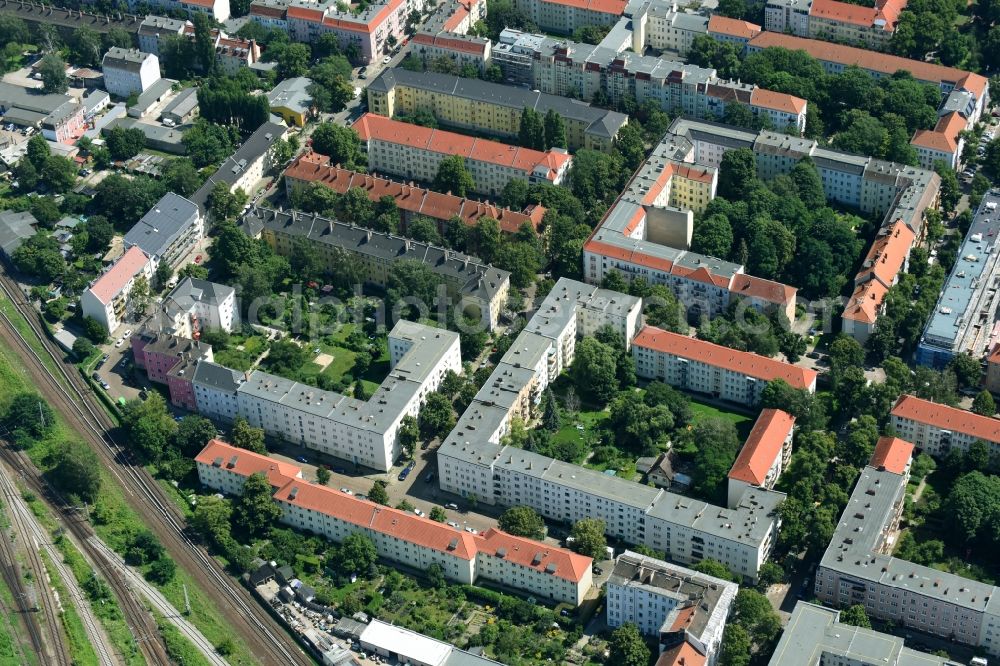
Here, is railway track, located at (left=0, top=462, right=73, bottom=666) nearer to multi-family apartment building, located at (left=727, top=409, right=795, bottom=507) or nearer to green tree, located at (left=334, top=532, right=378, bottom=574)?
green tree, located at (left=334, top=532, right=378, bottom=574)

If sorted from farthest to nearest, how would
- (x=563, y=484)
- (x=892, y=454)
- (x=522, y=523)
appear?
(x=892, y=454) → (x=563, y=484) → (x=522, y=523)

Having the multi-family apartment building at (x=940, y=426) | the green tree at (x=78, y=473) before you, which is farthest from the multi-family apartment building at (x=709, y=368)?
the green tree at (x=78, y=473)

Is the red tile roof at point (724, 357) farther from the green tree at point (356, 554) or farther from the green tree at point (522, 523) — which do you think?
the green tree at point (356, 554)

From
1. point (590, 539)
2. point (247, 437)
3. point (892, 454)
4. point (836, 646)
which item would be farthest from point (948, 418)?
point (247, 437)

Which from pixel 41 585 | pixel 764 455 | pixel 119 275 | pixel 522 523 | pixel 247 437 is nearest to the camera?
pixel 41 585

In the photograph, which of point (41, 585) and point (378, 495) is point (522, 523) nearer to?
point (378, 495)

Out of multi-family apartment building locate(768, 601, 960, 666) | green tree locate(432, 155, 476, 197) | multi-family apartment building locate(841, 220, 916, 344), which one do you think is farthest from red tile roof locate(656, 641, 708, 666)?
green tree locate(432, 155, 476, 197)
